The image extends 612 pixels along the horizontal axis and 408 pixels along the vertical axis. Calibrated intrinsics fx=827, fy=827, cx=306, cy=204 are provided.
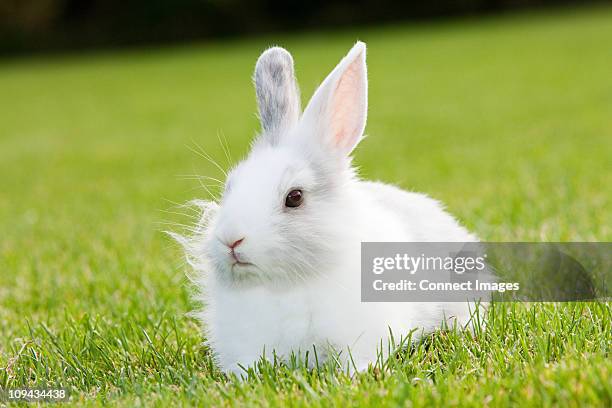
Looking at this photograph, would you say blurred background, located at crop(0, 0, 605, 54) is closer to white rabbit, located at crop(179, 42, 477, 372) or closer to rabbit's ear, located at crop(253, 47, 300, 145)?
rabbit's ear, located at crop(253, 47, 300, 145)

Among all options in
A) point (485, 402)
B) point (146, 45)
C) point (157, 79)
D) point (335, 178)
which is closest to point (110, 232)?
point (335, 178)

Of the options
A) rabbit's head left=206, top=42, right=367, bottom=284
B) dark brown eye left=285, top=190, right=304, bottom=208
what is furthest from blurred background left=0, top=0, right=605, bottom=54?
dark brown eye left=285, top=190, right=304, bottom=208

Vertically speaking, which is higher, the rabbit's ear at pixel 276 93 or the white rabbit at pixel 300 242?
the rabbit's ear at pixel 276 93

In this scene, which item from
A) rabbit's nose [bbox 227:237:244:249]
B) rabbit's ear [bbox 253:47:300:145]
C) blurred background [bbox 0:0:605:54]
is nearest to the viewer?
rabbit's nose [bbox 227:237:244:249]

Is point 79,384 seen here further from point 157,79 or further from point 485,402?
point 157,79

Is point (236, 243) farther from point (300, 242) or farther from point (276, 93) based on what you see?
point (276, 93)

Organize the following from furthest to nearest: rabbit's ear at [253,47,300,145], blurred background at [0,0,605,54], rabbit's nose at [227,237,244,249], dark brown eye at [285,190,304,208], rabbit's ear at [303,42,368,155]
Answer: blurred background at [0,0,605,54] < rabbit's ear at [253,47,300,145] < rabbit's ear at [303,42,368,155] < dark brown eye at [285,190,304,208] < rabbit's nose at [227,237,244,249]

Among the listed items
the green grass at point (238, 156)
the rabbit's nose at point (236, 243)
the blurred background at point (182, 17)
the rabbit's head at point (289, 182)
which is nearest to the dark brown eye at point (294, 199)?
the rabbit's head at point (289, 182)

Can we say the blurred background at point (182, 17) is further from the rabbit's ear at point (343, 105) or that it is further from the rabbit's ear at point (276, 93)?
the rabbit's ear at point (343, 105)
